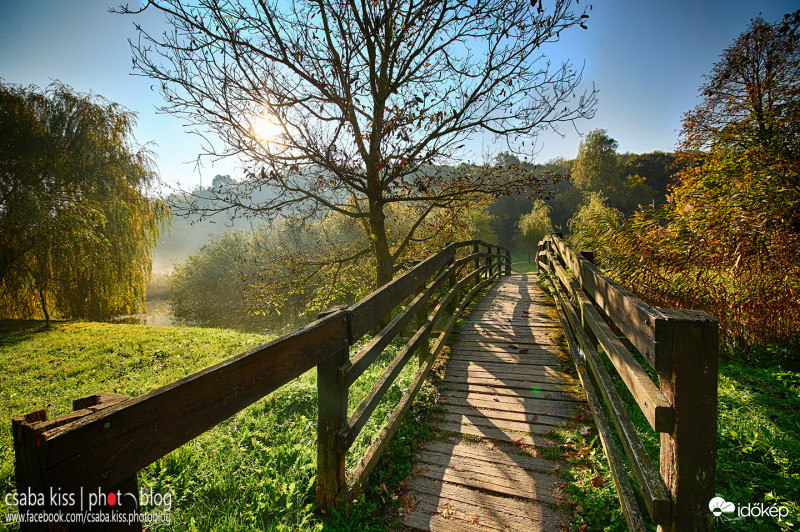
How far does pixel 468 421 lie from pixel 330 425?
176 centimetres

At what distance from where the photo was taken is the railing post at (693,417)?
1525 mm

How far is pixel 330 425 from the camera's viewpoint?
2.20 metres

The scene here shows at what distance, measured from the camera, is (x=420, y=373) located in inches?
152

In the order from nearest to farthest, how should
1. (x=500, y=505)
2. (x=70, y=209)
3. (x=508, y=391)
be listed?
1. (x=500, y=505)
2. (x=508, y=391)
3. (x=70, y=209)

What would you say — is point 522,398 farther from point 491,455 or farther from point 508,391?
point 491,455

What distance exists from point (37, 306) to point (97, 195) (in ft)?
17.4

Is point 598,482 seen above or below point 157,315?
above

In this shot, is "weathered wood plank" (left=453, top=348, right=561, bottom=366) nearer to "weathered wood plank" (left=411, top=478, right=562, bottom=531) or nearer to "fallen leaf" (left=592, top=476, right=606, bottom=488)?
"fallen leaf" (left=592, top=476, right=606, bottom=488)

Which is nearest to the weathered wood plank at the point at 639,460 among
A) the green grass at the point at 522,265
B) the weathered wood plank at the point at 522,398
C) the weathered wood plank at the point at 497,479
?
the weathered wood plank at the point at 497,479

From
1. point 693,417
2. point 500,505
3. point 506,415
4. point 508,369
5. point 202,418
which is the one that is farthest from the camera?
point 508,369

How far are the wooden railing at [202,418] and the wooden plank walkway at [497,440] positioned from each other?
0.53m

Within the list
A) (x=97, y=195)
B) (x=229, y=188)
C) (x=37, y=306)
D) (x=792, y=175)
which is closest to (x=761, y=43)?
(x=792, y=175)

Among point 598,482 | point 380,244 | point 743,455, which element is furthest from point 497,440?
point 380,244

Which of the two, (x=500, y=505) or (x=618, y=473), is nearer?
(x=618, y=473)
